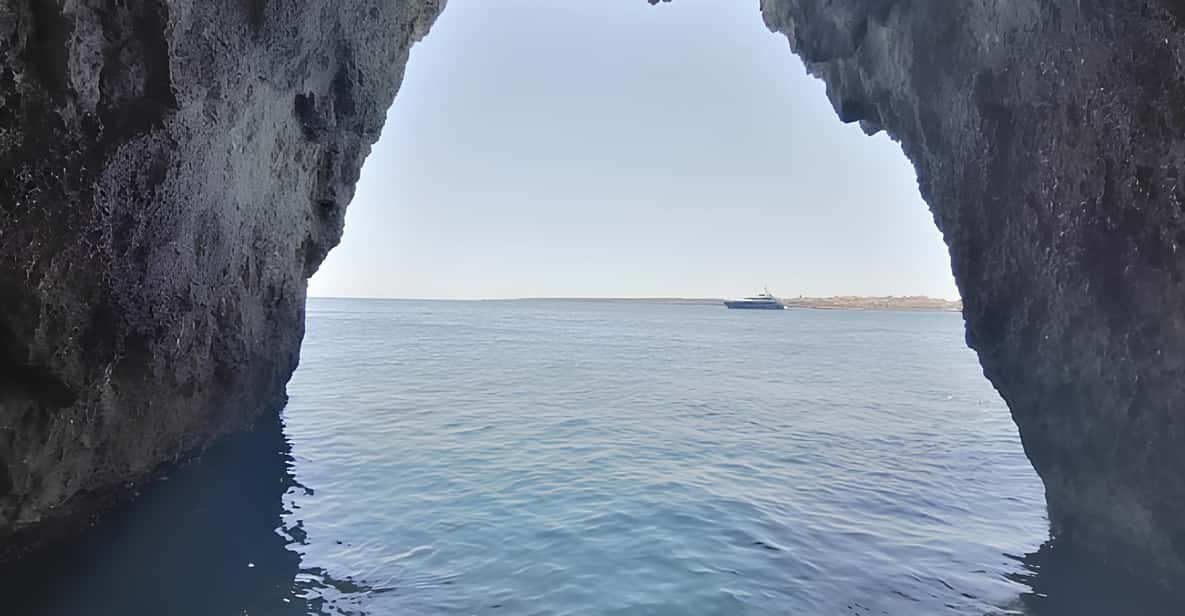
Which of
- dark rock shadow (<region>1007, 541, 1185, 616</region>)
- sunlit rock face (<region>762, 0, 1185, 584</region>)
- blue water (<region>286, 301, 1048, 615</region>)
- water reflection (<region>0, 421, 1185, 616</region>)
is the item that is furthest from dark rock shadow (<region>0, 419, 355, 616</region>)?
sunlit rock face (<region>762, 0, 1185, 584</region>)

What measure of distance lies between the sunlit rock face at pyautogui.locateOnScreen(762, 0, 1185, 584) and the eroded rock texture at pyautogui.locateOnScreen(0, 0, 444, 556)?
8.25 meters

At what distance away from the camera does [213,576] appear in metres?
6.35

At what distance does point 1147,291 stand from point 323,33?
32.7ft

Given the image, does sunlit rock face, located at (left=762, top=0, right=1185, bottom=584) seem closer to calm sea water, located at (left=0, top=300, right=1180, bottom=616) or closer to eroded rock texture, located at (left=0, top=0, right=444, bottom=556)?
calm sea water, located at (left=0, top=300, right=1180, bottom=616)

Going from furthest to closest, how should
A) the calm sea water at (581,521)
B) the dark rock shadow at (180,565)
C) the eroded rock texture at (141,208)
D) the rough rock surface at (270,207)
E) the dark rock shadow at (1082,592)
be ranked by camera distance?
the calm sea water at (581,521) < the dark rock shadow at (1082,592) < the dark rock shadow at (180,565) < the rough rock surface at (270,207) < the eroded rock texture at (141,208)

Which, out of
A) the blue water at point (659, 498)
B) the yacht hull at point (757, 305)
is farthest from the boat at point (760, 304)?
the blue water at point (659, 498)

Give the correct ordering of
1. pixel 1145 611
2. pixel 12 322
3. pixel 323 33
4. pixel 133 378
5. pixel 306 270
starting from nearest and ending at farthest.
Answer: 1. pixel 12 322
2. pixel 1145 611
3. pixel 133 378
4. pixel 323 33
5. pixel 306 270

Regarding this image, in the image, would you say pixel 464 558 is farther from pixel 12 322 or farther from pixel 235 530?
pixel 12 322

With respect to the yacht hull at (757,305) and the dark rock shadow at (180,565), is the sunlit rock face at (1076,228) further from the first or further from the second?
the yacht hull at (757,305)

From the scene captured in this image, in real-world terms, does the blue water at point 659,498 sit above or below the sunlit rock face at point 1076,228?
below

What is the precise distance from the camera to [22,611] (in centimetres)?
542

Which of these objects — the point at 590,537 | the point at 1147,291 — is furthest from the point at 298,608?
the point at 1147,291

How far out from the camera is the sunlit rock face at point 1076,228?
527 centimetres

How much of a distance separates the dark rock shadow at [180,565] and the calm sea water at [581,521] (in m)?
0.03
